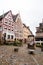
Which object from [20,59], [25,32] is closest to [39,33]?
[25,32]

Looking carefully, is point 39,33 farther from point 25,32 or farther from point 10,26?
point 10,26

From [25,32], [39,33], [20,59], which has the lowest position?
[20,59]

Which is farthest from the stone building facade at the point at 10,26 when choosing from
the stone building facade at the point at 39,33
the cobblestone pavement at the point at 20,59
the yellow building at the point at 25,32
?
the cobblestone pavement at the point at 20,59

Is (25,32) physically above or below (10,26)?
below

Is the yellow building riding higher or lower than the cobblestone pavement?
higher

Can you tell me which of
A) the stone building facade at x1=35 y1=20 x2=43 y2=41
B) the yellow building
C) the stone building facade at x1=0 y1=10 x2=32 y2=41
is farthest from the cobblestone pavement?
the yellow building

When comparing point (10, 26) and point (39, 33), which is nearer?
point (10, 26)

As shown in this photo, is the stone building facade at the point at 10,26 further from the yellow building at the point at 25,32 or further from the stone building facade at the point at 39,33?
the stone building facade at the point at 39,33

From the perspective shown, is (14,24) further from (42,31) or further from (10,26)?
(42,31)

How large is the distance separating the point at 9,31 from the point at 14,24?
163 inches

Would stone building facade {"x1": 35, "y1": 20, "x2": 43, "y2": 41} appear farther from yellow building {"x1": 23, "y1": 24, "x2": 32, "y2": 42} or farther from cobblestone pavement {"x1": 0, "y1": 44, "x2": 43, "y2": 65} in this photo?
cobblestone pavement {"x1": 0, "y1": 44, "x2": 43, "y2": 65}

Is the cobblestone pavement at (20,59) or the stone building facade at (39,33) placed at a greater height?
the stone building facade at (39,33)

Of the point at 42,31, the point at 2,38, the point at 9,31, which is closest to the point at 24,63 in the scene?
the point at 2,38

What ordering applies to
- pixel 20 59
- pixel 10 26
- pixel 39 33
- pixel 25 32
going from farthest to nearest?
pixel 25 32 < pixel 39 33 < pixel 10 26 < pixel 20 59
